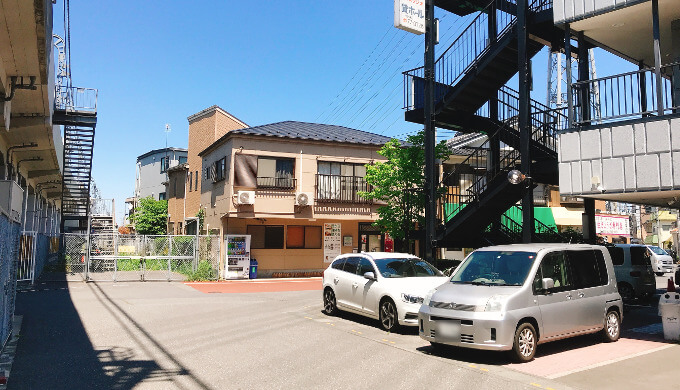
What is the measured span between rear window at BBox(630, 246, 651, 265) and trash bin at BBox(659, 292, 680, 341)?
254 inches

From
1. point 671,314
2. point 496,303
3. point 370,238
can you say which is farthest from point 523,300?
point 370,238

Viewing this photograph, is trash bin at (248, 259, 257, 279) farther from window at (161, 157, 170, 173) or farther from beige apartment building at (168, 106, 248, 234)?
window at (161, 157, 170, 173)

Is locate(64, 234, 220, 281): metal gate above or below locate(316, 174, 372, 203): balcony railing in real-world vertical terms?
below

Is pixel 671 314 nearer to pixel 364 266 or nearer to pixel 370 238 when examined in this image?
pixel 364 266

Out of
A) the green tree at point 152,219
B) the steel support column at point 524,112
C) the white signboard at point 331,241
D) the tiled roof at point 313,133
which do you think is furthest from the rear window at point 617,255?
the green tree at point 152,219

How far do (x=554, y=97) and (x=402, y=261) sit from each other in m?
44.3

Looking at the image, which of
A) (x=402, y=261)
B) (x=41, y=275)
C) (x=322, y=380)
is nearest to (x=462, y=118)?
(x=402, y=261)

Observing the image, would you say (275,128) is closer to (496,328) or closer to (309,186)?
(309,186)

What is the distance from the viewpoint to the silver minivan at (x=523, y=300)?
25.0 feet

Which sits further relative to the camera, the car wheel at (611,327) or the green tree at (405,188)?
the green tree at (405,188)

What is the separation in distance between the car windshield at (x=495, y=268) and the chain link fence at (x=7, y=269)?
24.1 feet

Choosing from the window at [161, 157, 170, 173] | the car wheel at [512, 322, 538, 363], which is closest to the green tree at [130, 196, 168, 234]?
the window at [161, 157, 170, 173]

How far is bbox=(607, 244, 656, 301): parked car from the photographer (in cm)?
1517

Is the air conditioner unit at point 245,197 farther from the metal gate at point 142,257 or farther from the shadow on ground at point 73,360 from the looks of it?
the shadow on ground at point 73,360
